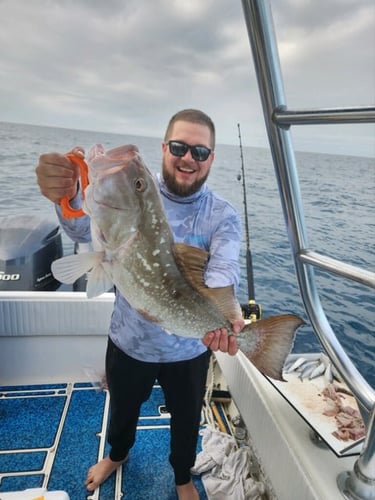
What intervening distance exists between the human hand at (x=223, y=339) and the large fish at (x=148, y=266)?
2 centimetres

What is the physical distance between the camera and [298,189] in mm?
1049

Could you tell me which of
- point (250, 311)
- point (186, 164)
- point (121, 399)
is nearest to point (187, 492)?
point (121, 399)

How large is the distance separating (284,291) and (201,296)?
7211 mm

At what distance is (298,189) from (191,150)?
0.66m

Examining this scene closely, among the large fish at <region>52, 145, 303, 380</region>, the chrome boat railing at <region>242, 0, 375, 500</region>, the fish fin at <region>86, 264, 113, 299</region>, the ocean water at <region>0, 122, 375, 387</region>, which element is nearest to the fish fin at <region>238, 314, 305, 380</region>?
the large fish at <region>52, 145, 303, 380</region>

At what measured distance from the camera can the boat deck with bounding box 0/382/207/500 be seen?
227cm

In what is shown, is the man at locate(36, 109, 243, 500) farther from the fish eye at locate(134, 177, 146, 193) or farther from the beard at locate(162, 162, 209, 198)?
the fish eye at locate(134, 177, 146, 193)

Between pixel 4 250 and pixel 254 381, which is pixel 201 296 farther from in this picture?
pixel 4 250

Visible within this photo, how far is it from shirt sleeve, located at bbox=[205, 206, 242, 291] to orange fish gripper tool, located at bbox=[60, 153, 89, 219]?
0.57 meters

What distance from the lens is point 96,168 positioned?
105cm

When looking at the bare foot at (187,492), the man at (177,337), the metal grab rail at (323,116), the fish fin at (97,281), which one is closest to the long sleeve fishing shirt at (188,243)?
the man at (177,337)

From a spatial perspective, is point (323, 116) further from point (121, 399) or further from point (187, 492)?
point (187, 492)

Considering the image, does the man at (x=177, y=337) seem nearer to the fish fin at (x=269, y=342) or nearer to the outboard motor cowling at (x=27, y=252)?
the fish fin at (x=269, y=342)

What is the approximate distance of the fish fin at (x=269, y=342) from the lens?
4.10ft
